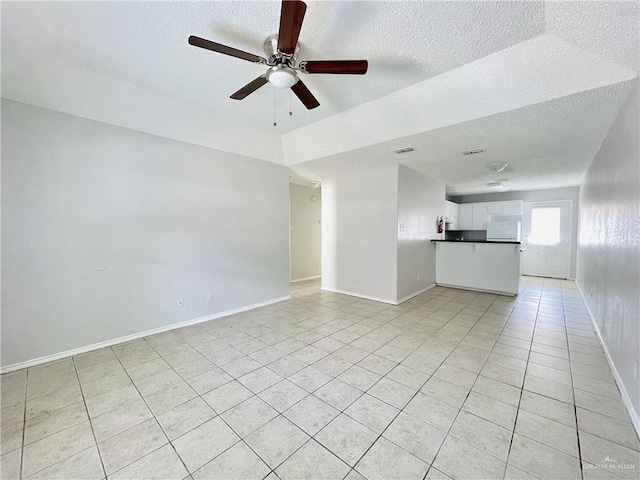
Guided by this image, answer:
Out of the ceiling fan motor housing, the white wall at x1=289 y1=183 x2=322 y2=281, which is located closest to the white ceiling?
the ceiling fan motor housing

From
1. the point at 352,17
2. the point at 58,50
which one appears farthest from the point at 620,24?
the point at 58,50

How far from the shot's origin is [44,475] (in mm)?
1363

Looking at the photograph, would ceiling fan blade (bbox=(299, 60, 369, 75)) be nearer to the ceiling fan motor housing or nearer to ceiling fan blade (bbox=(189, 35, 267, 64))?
the ceiling fan motor housing

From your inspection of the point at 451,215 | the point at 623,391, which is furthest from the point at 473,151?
the point at 451,215

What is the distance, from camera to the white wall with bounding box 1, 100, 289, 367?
2447 millimetres

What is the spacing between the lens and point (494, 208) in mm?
7535

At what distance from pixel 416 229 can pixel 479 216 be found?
413 cm

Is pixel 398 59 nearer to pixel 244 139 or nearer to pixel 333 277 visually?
pixel 244 139

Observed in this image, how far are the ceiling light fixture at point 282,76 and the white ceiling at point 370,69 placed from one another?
0.31 m

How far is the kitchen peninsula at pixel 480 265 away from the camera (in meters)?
4.91

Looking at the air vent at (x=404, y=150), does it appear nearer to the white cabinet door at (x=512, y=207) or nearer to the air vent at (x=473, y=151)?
the air vent at (x=473, y=151)

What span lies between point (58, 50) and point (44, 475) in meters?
3.09

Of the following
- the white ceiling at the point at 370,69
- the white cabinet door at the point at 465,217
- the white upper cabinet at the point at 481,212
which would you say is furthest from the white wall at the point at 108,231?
the white cabinet door at the point at 465,217

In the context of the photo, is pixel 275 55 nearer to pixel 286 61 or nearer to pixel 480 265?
pixel 286 61
